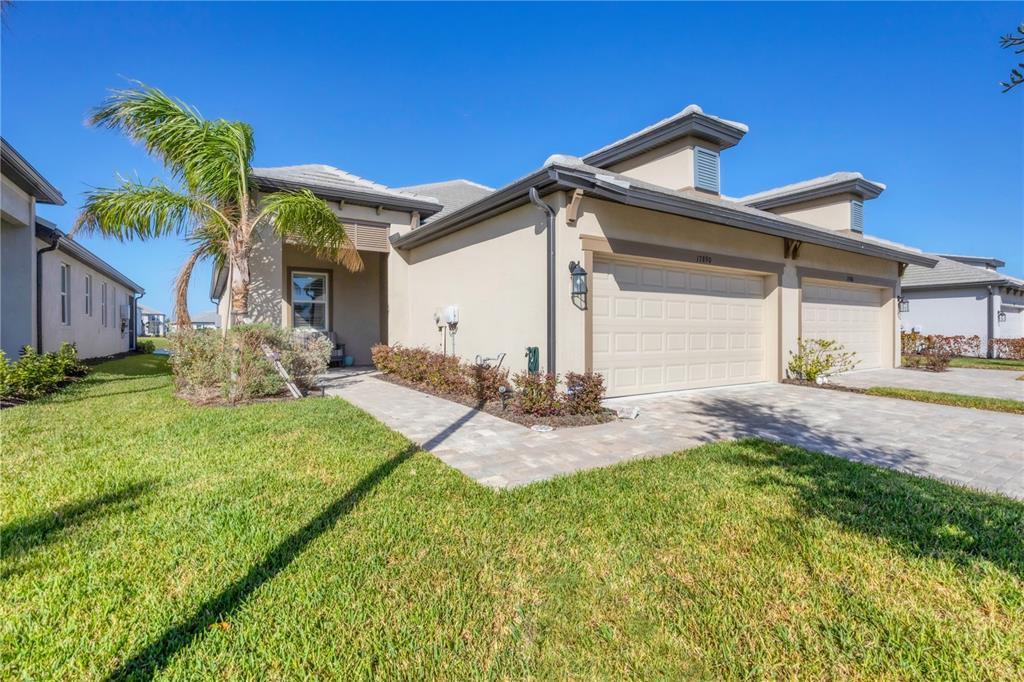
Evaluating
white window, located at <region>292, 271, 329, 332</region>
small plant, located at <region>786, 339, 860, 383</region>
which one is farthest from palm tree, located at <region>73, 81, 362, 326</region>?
small plant, located at <region>786, 339, 860, 383</region>

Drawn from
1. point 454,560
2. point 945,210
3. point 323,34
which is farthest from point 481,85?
point 945,210

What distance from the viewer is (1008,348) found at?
56.4ft

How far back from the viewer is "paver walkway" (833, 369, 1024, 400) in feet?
27.9

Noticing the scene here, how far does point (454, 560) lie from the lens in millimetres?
2438

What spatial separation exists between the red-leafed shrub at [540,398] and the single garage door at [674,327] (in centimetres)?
127

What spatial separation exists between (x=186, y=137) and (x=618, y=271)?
7.92m

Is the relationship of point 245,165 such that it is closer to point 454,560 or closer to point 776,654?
point 454,560

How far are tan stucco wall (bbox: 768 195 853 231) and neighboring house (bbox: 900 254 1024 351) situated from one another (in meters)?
7.42

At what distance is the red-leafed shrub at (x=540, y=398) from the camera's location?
5961mm

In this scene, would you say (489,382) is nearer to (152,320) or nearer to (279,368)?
(279,368)

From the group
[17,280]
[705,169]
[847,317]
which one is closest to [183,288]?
[17,280]

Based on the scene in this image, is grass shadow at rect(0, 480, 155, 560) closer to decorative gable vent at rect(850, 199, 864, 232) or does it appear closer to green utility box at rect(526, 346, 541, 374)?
green utility box at rect(526, 346, 541, 374)

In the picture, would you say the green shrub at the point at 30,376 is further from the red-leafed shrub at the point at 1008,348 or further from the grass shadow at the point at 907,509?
the red-leafed shrub at the point at 1008,348

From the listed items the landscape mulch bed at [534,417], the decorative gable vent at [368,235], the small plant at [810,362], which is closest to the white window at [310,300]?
the decorative gable vent at [368,235]
